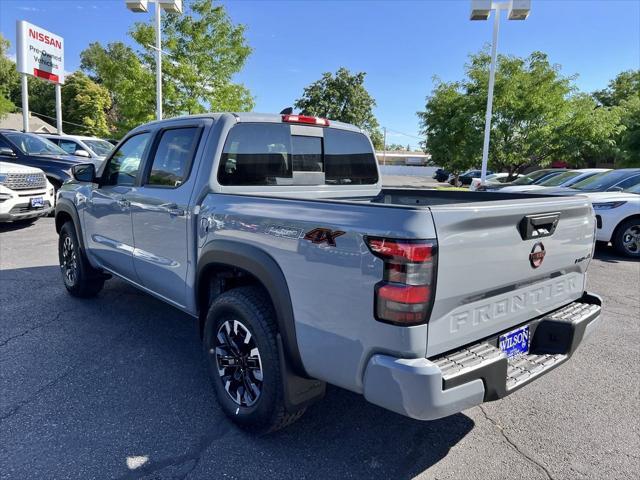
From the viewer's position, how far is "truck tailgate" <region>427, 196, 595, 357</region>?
1.98 meters

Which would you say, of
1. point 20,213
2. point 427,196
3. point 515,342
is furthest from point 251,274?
point 20,213

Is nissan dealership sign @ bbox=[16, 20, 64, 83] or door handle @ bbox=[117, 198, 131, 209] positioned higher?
nissan dealership sign @ bbox=[16, 20, 64, 83]

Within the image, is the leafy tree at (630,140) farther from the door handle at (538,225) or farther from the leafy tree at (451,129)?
the door handle at (538,225)

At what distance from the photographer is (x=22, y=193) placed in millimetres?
8625

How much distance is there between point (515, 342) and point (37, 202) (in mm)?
9429

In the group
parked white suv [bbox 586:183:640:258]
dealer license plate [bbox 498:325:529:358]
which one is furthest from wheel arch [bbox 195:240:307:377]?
parked white suv [bbox 586:183:640:258]

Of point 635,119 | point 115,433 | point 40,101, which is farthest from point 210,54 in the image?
point 40,101

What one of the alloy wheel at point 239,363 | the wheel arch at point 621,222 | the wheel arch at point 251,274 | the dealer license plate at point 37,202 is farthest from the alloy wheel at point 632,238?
the dealer license plate at point 37,202

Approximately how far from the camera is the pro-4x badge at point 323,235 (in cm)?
208

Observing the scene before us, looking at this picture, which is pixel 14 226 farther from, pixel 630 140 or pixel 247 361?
pixel 630 140

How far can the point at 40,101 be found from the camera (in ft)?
185

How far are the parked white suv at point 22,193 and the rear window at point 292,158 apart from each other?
23.9 ft

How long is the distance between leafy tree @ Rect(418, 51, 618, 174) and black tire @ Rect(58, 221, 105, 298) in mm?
13409

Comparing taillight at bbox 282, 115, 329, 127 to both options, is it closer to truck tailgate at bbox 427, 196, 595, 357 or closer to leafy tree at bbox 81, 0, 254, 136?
truck tailgate at bbox 427, 196, 595, 357
